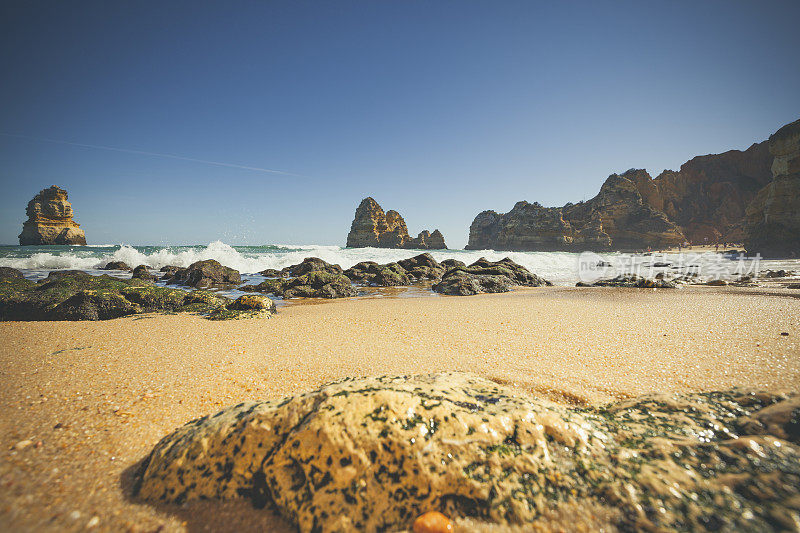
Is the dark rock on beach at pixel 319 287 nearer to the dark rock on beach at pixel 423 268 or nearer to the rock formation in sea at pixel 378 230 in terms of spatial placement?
the dark rock on beach at pixel 423 268

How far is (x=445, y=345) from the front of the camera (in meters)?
4.05

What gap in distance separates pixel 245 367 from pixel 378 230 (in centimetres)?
7076

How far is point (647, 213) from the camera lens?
5894 cm

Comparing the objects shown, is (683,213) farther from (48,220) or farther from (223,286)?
(48,220)

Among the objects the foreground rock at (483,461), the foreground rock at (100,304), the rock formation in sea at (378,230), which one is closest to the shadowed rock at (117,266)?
the foreground rock at (100,304)

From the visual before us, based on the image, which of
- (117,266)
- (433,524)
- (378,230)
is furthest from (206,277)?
(378,230)

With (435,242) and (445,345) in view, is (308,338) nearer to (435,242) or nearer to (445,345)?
(445,345)

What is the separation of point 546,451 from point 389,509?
0.85 metres

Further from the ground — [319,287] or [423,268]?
[423,268]

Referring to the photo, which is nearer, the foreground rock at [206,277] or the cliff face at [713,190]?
the foreground rock at [206,277]

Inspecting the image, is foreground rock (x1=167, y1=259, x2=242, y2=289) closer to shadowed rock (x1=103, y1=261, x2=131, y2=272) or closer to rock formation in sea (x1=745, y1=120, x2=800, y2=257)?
shadowed rock (x1=103, y1=261, x2=131, y2=272)

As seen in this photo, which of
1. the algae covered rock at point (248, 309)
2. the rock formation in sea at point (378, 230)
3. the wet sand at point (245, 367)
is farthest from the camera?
the rock formation in sea at point (378, 230)

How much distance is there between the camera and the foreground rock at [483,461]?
4.03 ft

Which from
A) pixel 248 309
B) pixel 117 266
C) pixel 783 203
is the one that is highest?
pixel 783 203
